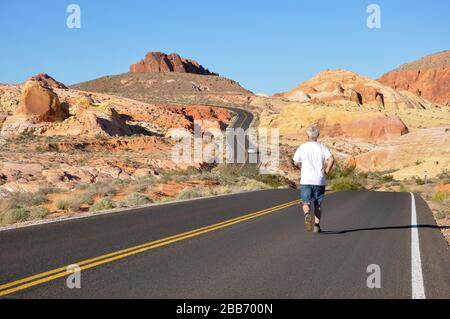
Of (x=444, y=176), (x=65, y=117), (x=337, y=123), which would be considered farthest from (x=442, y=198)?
(x=337, y=123)

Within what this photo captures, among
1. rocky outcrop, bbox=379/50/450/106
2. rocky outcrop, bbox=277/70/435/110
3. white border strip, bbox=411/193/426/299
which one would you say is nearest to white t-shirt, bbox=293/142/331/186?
white border strip, bbox=411/193/426/299

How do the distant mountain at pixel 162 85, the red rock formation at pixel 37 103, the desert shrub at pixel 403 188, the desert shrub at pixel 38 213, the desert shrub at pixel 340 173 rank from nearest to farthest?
the desert shrub at pixel 38 213, the desert shrub at pixel 403 188, the desert shrub at pixel 340 173, the red rock formation at pixel 37 103, the distant mountain at pixel 162 85

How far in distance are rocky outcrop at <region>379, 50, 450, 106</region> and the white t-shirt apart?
178080 mm

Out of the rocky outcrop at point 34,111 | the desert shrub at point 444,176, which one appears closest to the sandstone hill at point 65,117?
the rocky outcrop at point 34,111

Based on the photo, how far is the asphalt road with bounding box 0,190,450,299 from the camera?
19.4 feet

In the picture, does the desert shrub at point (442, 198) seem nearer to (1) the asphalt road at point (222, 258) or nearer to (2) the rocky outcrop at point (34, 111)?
(1) the asphalt road at point (222, 258)

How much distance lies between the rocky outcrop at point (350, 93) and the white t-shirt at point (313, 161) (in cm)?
10525

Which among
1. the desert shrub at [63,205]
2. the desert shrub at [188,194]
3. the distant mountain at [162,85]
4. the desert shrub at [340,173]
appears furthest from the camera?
the distant mountain at [162,85]

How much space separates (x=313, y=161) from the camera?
10148mm

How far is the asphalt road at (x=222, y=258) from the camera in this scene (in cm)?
591

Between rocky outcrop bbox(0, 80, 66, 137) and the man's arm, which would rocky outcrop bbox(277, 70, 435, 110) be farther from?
the man's arm

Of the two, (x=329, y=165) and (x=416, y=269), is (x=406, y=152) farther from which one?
(x=416, y=269)
